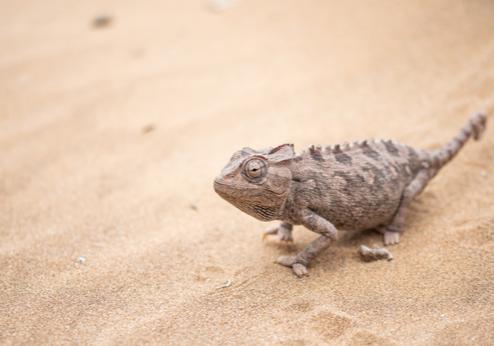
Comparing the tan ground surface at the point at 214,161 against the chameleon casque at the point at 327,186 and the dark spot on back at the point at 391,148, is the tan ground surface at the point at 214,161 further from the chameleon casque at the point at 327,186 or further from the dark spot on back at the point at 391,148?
the dark spot on back at the point at 391,148

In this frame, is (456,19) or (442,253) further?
(456,19)

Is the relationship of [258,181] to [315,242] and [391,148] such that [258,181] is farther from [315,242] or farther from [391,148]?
[391,148]

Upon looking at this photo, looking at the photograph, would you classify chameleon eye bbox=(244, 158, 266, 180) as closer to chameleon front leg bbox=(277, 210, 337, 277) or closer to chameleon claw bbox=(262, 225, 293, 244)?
chameleon front leg bbox=(277, 210, 337, 277)

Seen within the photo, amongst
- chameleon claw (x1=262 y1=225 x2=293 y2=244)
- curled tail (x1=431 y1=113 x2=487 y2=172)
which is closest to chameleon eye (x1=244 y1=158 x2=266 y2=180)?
chameleon claw (x1=262 y1=225 x2=293 y2=244)

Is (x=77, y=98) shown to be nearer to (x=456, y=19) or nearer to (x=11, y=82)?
(x=11, y=82)

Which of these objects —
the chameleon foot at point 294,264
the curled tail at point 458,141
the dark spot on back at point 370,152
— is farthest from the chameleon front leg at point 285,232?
the curled tail at point 458,141

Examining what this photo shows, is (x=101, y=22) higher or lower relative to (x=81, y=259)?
higher

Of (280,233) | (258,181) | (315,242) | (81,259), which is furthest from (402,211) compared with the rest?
(81,259)

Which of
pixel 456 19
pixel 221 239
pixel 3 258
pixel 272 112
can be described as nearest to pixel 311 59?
pixel 272 112

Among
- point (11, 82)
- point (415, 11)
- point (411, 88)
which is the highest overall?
point (415, 11)
